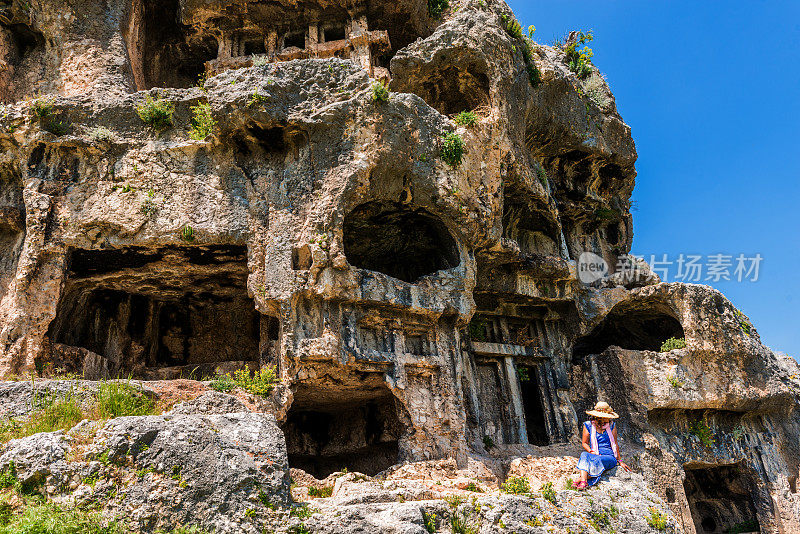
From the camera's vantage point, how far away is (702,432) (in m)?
16.4

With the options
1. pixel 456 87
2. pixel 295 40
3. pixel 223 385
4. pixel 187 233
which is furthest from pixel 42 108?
pixel 456 87

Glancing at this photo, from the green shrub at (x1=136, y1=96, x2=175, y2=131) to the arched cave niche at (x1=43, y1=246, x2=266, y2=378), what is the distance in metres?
2.81

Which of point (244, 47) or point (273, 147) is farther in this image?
point (244, 47)

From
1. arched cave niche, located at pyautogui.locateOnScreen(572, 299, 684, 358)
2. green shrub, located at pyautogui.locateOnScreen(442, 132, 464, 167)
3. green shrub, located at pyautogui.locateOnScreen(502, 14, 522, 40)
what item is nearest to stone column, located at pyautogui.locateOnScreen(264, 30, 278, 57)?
green shrub, located at pyautogui.locateOnScreen(502, 14, 522, 40)

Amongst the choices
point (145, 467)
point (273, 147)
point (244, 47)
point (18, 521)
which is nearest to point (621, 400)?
point (273, 147)

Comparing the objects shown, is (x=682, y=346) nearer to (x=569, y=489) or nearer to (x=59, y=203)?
(x=569, y=489)

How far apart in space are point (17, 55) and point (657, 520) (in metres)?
18.7

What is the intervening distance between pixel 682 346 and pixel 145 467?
14417 millimetres

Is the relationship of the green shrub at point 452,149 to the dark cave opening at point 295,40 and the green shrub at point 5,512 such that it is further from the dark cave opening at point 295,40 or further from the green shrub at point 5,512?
the green shrub at point 5,512

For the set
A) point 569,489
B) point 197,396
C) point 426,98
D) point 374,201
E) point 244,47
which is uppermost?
point 244,47

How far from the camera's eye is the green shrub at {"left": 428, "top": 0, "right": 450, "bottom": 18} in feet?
63.6

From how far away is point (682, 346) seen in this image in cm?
1652

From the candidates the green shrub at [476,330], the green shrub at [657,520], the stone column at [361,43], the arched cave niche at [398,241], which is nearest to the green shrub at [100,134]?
the arched cave niche at [398,241]

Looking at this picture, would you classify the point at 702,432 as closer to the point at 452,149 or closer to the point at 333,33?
the point at 452,149
